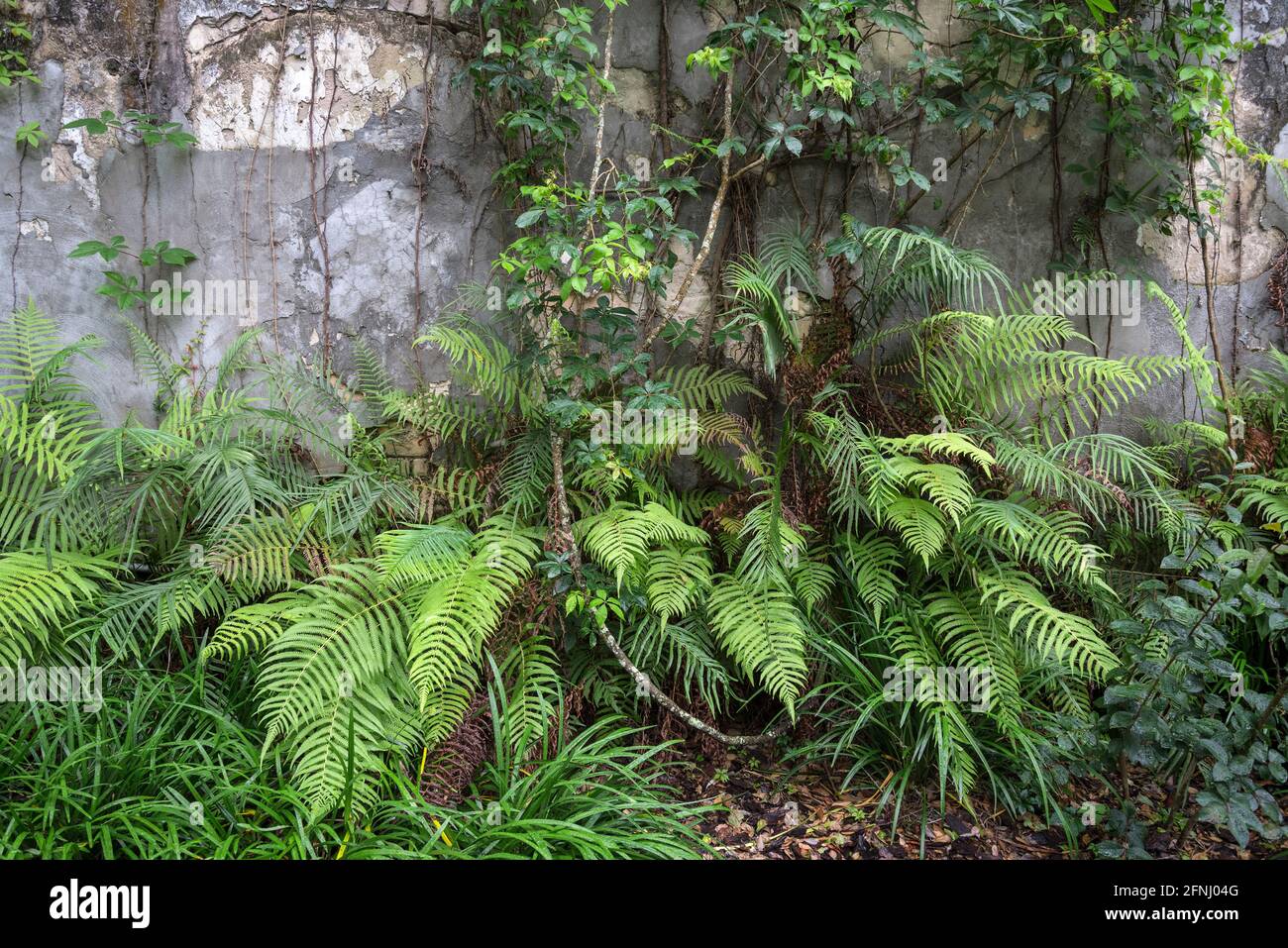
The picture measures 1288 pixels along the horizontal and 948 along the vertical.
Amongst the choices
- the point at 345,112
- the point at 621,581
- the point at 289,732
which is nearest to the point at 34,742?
the point at 289,732

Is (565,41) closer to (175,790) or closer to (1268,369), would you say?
(175,790)

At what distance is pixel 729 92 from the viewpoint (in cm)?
323

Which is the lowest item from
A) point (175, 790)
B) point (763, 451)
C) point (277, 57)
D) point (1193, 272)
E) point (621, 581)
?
point (175, 790)

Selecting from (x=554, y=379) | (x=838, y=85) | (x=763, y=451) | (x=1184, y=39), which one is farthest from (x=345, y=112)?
(x=1184, y=39)

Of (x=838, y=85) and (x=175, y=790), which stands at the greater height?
(x=838, y=85)

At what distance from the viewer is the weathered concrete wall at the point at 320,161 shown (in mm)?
3381

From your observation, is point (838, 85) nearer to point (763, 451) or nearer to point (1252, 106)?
point (763, 451)

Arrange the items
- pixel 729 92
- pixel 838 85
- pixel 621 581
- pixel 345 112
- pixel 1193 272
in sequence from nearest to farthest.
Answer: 1. pixel 621 581
2. pixel 838 85
3. pixel 729 92
4. pixel 345 112
5. pixel 1193 272

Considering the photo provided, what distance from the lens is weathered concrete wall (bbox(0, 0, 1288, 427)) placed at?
3381 millimetres

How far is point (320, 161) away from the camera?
3.45 meters

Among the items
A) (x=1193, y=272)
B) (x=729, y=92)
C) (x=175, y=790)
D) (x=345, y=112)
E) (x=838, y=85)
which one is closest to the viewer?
(x=175, y=790)

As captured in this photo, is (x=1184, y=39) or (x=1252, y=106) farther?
(x=1252, y=106)

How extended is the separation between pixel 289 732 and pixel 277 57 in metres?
2.56

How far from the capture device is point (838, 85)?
295 centimetres
